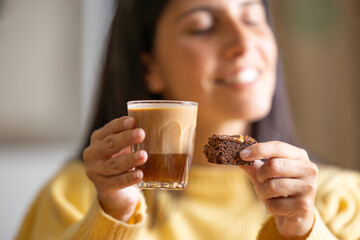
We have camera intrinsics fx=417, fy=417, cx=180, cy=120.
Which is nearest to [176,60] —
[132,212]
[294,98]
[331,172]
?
[132,212]

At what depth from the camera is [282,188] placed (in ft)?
1.82

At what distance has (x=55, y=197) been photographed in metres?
1.04

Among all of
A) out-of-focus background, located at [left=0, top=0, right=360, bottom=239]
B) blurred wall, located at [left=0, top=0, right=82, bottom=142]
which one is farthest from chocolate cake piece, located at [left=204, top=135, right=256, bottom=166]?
blurred wall, located at [left=0, top=0, right=82, bottom=142]

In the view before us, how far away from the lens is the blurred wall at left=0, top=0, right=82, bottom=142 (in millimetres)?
1701

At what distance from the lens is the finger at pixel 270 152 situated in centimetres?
54

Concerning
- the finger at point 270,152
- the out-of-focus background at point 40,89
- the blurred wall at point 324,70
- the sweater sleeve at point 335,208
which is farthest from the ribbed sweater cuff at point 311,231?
the blurred wall at point 324,70

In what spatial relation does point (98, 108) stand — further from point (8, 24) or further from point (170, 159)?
point (8, 24)

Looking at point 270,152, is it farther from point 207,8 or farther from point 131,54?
point 131,54

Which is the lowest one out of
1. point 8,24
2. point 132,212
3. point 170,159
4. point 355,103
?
point 355,103

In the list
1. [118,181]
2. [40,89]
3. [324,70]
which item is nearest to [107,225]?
[118,181]

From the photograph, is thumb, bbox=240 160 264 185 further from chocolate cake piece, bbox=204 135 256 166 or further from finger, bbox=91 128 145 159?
finger, bbox=91 128 145 159

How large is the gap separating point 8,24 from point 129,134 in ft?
4.51

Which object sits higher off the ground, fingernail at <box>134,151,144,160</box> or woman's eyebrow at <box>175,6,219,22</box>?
woman's eyebrow at <box>175,6,219,22</box>

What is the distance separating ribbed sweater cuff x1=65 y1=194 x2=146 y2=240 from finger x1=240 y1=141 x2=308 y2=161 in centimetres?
24
